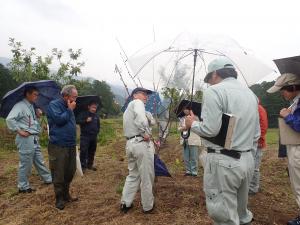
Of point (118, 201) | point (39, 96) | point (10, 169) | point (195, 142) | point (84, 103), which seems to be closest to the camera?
point (118, 201)

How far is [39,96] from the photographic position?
7.30 metres

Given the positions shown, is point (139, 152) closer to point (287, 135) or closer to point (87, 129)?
point (287, 135)

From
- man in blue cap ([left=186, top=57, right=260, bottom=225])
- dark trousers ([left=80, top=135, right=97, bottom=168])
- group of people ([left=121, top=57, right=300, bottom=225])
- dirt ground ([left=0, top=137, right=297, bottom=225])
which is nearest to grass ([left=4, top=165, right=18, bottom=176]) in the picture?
dirt ground ([left=0, top=137, right=297, bottom=225])

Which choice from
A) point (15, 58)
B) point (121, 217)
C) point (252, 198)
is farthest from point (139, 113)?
point (15, 58)

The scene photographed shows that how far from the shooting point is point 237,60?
5094 millimetres

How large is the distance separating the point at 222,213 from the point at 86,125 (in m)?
5.80

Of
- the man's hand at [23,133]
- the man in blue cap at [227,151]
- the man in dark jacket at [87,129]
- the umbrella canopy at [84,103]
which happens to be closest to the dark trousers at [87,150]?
the man in dark jacket at [87,129]

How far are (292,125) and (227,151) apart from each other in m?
1.49

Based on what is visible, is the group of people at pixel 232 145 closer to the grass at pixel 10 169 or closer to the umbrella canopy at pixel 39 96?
the umbrella canopy at pixel 39 96

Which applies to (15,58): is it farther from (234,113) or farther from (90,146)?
(234,113)

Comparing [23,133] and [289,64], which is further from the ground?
[289,64]

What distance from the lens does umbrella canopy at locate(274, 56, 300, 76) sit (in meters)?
4.36

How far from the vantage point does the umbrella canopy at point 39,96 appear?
6.55 meters

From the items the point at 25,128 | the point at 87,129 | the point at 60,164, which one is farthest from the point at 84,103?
the point at 60,164
